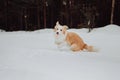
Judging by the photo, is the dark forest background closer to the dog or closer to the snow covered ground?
the dog

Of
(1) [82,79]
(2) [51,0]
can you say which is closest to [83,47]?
(1) [82,79]

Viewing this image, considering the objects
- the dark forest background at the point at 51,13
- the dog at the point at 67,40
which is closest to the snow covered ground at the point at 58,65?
the dog at the point at 67,40

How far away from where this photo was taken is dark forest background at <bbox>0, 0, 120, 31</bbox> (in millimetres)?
9181

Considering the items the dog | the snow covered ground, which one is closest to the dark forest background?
the dog

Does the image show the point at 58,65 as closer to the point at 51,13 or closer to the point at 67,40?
the point at 67,40

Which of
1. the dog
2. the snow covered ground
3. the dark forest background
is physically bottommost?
the snow covered ground

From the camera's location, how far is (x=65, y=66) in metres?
A: 2.83

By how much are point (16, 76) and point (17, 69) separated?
0.25 meters

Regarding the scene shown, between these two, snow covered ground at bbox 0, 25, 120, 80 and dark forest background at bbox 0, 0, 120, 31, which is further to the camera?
dark forest background at bbox 0, 0, 120, 31

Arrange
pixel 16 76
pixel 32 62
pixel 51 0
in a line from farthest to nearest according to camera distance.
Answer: pixel 51 0, pixel 32 62, pixel 16 76

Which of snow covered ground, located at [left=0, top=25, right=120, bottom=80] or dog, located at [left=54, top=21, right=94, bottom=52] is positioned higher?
dog, located at [left=54, top=21, right=94, bottom=52]

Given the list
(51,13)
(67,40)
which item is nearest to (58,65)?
(67,40)

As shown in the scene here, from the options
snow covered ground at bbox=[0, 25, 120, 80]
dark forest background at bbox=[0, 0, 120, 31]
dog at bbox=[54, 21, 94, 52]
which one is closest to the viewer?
snow covered ground at bbox=[0, 25, 120, 80]

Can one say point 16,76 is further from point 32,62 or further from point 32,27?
point 32,27
